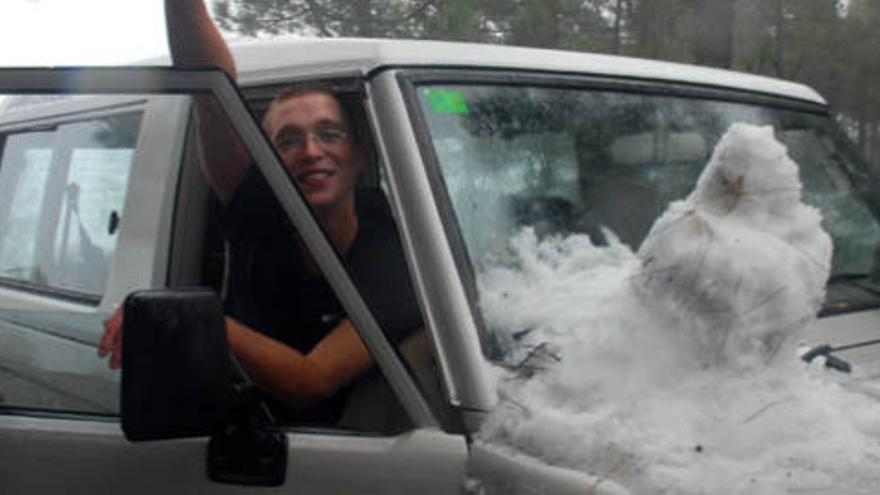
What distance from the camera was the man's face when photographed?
2.36 metres

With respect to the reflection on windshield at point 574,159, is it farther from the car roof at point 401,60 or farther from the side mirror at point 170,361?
the side mirror at point 170,361

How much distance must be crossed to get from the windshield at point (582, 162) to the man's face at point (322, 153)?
0.19 meters

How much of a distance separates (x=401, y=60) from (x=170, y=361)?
860 millimetres

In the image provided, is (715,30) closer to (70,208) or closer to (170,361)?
(70,208)

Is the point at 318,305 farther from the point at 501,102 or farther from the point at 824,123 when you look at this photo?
the point at 824,123

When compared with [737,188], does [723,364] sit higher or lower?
lower

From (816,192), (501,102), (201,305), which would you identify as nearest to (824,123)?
(816,192)

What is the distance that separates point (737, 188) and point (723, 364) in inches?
13.1

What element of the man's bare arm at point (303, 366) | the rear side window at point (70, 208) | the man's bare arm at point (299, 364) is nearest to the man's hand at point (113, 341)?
the man's bare arm at point (299, 364)

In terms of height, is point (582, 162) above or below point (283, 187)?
below

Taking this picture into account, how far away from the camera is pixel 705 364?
1961mm

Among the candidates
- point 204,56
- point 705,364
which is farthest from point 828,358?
point 204,56

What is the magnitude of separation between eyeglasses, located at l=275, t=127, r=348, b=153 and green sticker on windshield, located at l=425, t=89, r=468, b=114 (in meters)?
0.20

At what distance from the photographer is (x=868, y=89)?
1007 centimetres
